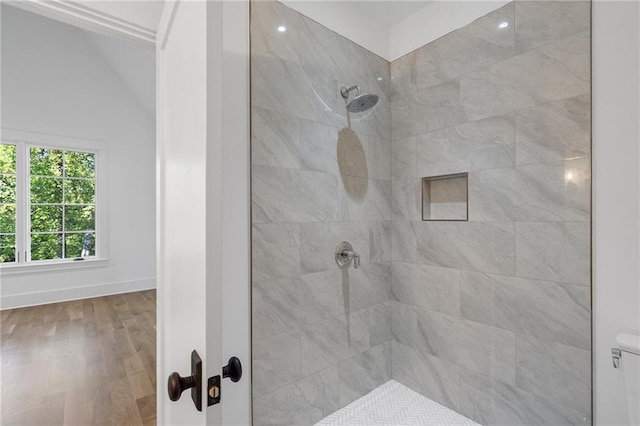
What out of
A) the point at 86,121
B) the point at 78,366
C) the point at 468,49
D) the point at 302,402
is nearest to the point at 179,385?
the point at 302,402

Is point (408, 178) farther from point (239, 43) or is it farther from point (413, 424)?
point (413, 424)

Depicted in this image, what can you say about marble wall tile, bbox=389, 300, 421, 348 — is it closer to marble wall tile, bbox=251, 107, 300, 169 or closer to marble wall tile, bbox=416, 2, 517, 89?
marble wall tile, bbox=251, 107, 300, 169

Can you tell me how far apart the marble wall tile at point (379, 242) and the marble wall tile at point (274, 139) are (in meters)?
0.68

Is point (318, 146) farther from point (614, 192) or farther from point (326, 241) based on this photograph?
point (614, 192)

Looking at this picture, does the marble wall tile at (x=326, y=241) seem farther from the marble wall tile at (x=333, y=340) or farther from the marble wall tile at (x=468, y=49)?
the marble wall tile at (x=468, y=49)

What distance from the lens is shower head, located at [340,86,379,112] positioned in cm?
157

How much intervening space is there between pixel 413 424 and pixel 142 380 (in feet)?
6.16

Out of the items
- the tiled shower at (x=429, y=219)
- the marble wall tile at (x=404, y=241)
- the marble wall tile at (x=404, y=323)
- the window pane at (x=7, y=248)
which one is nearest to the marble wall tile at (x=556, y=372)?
the tiled shower at (x=429, y=219)

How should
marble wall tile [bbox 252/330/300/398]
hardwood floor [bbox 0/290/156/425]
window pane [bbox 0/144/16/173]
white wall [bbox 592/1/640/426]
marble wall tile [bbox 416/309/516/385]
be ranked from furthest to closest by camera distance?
window pane [bbox 0/144/16/173], hardwood floor [bbox 0/290/156/425], marble wall tile [bbox 416/309/516/385], marble wall tile [bbox 252/330/300/398], white wall [bbox 592/1/640/426]

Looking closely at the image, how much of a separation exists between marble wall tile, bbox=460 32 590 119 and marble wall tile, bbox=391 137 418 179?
360 millimetres

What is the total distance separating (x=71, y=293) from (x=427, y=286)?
15.2ft

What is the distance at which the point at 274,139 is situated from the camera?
4.73 ft

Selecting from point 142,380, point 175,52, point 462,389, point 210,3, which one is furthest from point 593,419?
point 142,380

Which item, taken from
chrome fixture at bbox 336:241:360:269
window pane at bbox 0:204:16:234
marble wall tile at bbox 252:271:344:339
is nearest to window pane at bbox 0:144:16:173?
window pane at bbox 0:204:16:234
